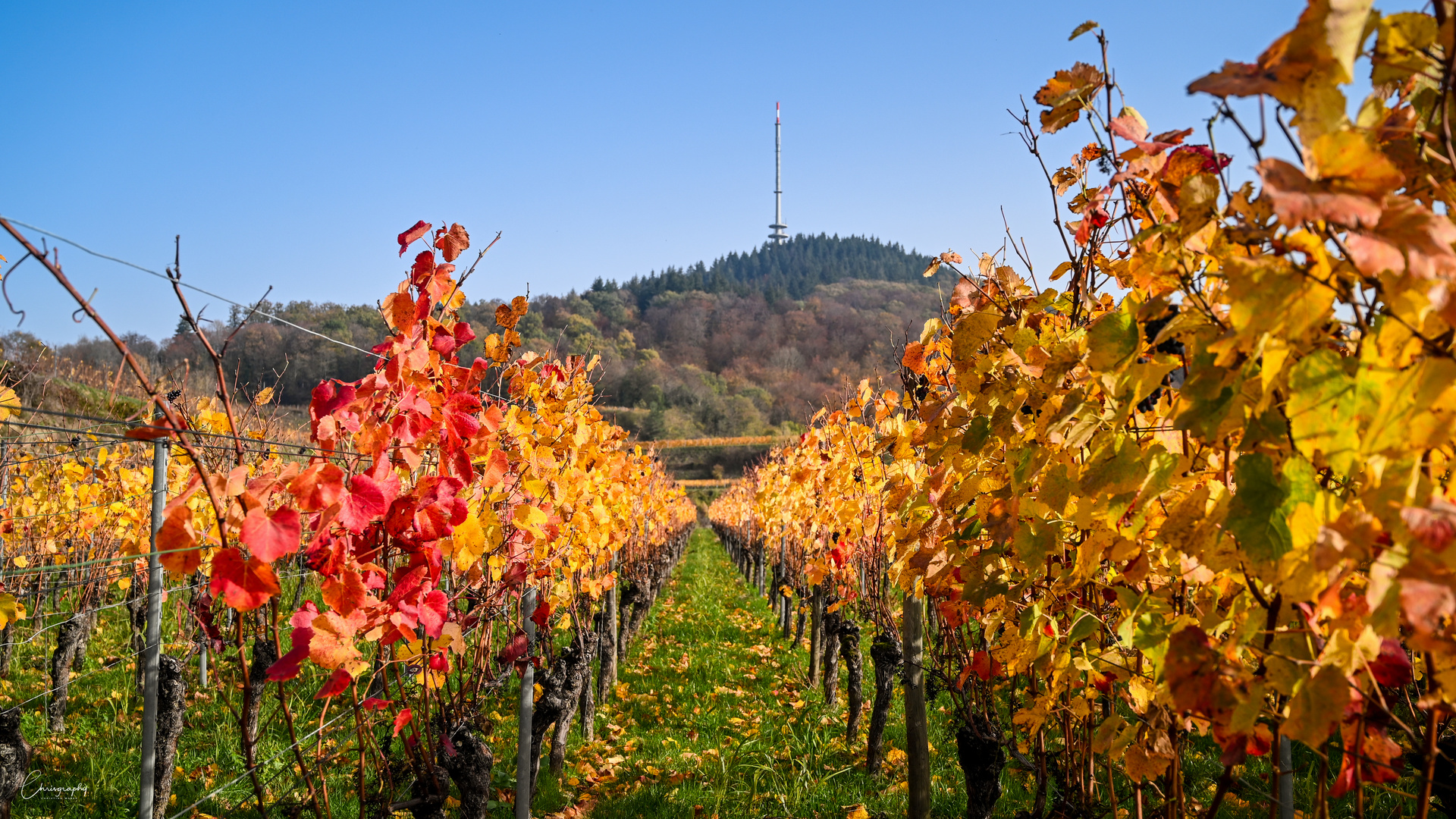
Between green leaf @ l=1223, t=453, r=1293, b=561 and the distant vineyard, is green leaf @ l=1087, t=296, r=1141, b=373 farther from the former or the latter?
green leaf @ l=1223, t=453, r=1293, b=561

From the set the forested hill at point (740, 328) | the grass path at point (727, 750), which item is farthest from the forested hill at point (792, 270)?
the grass path at point (727, 750)

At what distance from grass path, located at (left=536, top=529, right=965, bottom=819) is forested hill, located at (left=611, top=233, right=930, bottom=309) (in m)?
81.8

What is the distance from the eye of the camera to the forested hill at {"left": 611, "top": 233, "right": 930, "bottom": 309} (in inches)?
3762

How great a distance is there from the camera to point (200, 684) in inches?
255

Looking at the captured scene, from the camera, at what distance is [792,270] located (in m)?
113

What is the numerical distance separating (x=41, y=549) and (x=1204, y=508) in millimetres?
9200

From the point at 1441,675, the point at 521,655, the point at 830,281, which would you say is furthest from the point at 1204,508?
the point at 830,281

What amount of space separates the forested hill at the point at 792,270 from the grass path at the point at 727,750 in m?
81.8

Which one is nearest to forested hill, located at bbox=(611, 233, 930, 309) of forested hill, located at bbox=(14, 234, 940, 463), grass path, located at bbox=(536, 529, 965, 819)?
forested hill, located at bbox=(14, 234, 940, 463)

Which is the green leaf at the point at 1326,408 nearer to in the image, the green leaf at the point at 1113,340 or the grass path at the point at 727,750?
the green leaf at the point at 1113,340

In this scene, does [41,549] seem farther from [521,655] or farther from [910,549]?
[910,549]

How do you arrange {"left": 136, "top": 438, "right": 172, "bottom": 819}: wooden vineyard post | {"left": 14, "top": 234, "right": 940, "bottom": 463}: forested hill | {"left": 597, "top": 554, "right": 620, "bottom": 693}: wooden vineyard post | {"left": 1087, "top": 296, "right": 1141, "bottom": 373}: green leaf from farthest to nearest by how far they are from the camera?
{"left": 14, "top": 234, "right": 940, "bottom": 463}: forested hill, {"left": 597, "top": 554, "right": 620, "bottom": 693}: wooden vineyard post, {"left": 136, "top": 438, "right": 172, "bottom": 819}: wooden vineyard post, {"left": 1087, "top": 296, "right": 1141, "bottom": 373}: green leaf

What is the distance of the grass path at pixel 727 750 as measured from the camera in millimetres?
4465
